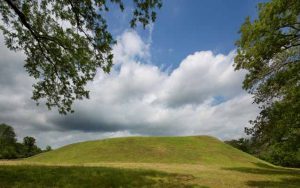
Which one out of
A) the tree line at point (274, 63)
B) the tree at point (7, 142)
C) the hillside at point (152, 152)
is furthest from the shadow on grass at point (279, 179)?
the tree at point (7, 142)

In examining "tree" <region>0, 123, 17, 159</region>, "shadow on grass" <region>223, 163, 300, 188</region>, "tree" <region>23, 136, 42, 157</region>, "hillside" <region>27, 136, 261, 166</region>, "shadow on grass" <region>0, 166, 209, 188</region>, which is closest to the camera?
"shadow on grass" <region>0, 166, 209, 188</region>

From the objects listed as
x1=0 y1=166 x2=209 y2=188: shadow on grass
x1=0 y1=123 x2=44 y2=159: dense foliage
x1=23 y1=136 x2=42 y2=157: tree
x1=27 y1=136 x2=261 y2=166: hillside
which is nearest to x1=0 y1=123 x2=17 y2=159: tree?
x1=0 y1=123 x2=44 y2=159: dense foliage

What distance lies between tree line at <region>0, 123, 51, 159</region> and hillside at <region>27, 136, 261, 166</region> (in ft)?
158

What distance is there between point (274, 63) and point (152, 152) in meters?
51.8

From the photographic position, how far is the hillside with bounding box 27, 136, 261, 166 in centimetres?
6912

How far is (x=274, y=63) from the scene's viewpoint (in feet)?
89.2

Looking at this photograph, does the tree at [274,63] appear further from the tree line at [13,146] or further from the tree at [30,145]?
the tree at [30,145]

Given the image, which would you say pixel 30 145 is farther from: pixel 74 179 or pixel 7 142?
pixel 74 179

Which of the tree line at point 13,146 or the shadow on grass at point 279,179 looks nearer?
the shadow on grass at point 279,179

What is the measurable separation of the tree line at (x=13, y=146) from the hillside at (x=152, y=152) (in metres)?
48.1

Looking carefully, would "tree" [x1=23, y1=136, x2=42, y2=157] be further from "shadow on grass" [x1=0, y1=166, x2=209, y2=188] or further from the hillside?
"shadow on grass" [x1=0, y1=166, x2=209, y2=188]

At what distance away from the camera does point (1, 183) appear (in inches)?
617

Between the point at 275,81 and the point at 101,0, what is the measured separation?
1798 cm

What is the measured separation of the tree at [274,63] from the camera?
25.3 m
